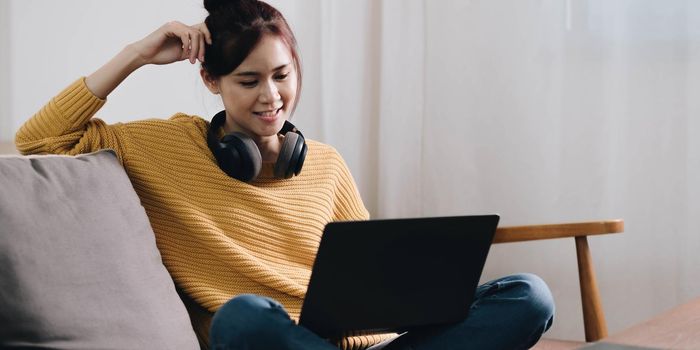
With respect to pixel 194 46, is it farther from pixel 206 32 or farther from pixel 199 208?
pixel 199 208

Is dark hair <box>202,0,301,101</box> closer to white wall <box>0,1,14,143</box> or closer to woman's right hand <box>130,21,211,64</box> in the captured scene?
woman's right hand <box>130,21,211,64</box>

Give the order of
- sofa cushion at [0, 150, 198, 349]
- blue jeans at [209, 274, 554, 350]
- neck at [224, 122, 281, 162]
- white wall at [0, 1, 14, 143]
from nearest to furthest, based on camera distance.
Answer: sofa cushion at [0, 150, 198, 349] → blue jeans at [209, 274, 554, 350] → neck at [224, 122, 281, 162] → white wall at [0, 1, 14, 143]

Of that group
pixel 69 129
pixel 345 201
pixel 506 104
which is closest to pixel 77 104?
pixel 69 129

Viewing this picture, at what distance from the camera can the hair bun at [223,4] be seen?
1.70 metres

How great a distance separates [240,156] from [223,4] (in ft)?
1.01

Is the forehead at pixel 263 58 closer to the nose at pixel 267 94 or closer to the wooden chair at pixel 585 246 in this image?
the nose at pixel 267 94

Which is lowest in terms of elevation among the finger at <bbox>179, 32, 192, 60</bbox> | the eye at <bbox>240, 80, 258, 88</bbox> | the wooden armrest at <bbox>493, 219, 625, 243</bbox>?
the wooden armrest at <bbox>493, 219, 625, 243</bbox>

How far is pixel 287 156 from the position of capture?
5.42ft

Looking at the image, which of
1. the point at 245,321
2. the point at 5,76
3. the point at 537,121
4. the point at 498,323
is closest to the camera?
the point at 245,321

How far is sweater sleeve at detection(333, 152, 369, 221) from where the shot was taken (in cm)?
180

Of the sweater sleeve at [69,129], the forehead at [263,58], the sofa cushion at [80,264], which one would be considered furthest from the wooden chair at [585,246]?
the sweater sleeve at [69,129]

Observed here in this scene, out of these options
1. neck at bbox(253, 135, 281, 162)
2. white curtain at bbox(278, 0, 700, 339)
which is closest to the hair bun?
neck at bbox(253, 135, 281, 162)

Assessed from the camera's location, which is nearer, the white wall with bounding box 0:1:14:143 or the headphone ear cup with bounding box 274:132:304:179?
the headphone ear cup with bounding box 274:132:304:179

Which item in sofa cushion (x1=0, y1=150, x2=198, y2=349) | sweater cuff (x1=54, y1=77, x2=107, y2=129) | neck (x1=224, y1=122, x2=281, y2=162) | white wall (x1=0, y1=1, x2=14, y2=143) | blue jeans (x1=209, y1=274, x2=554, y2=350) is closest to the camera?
sofa cushion (x1=0, y1=150, x2=198, y2=349)
